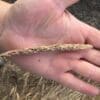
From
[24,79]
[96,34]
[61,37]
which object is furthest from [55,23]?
[24,79]

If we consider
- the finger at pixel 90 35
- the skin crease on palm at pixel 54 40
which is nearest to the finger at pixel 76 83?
the skin crease on palm at pixel 54 40

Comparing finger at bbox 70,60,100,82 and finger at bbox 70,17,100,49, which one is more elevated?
finger at bbox 70,17,100,49

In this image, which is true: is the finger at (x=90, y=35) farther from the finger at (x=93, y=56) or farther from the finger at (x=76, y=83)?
the finger at (x=76, y=83)

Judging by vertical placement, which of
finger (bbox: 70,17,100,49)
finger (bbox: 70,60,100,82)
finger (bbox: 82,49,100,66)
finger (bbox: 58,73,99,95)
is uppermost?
finger (bbox: 70,17,100,49)

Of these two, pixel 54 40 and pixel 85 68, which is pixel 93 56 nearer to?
pixel 85 68

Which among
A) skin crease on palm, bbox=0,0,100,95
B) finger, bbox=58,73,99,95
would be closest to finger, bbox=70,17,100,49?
skin crease on palm, bbox=0,0,100,95

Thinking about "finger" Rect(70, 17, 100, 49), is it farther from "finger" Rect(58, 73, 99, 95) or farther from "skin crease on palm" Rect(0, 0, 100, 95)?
"finger" Rect(58, 73, 99, 95)

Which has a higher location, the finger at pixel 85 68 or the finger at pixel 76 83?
the finger at pixel 85 68

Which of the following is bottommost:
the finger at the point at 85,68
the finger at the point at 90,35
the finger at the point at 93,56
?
the finger at the point at 85,68
